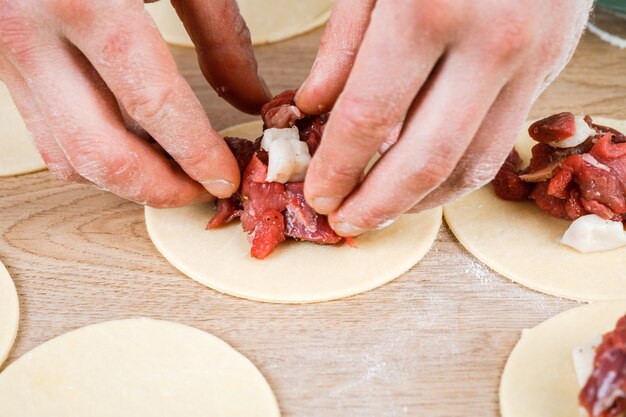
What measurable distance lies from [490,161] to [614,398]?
670mm

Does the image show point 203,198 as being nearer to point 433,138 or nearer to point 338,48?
point 338,48

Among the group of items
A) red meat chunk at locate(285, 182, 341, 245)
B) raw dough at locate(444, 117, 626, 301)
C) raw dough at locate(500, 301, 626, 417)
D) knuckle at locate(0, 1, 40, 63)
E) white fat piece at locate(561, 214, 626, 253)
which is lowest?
raw dough at locate(500, 301, 626, 417)

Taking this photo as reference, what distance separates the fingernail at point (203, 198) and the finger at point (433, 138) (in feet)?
2.02

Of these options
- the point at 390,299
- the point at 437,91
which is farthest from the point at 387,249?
the point at 437,91

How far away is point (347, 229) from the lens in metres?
2.02

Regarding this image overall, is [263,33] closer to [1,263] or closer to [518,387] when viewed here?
[1,263]

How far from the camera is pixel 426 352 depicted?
1884mm

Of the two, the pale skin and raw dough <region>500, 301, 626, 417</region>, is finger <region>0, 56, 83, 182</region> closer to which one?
the pale skin

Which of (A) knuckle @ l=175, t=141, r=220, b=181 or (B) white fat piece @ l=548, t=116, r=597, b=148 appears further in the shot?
(B) white fat piece @ l=548, t=116, r=597, b=148

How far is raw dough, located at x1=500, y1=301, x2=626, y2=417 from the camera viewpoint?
169 centimetres

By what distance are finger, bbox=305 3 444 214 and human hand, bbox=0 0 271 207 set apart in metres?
0.43

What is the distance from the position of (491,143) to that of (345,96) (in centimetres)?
43

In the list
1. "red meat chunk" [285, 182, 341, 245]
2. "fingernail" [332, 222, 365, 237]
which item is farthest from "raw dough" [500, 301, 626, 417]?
"red meat chunk" [285, 182, 341, 245]

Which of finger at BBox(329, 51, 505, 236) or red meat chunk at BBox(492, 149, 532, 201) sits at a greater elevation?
finger at BBox(329, 51, 505, 236)
